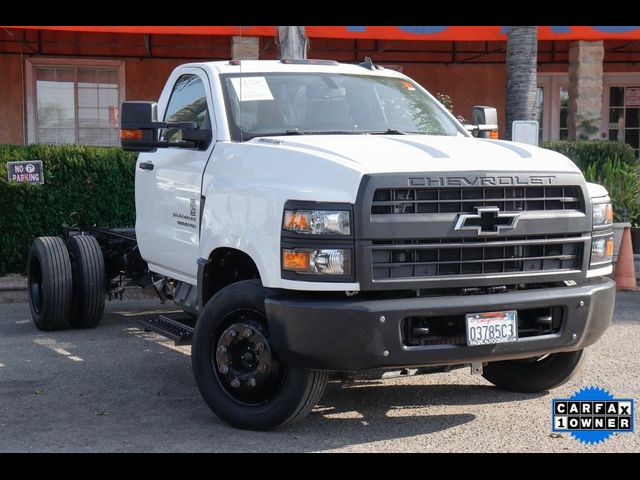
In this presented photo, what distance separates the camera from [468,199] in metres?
4.93

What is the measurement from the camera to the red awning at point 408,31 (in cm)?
1393

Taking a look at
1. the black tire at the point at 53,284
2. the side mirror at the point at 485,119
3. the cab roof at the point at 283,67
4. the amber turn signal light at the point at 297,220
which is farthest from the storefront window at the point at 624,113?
the amber turn signal light at the point at 297,220

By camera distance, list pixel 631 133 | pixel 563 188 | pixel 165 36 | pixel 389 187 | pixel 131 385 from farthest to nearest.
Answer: pixel 631 133 → pixel 165 36 → pixel 131 385 → pixel 563 188 → pixel 389 187

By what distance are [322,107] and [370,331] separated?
6.83 feet

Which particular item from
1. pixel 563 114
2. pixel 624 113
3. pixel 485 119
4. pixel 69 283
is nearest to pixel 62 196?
pixel 69 283

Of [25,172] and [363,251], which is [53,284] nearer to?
[25,172]

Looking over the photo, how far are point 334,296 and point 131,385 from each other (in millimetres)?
2257

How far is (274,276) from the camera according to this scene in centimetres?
488

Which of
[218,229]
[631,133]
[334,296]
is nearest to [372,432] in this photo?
[334,296]

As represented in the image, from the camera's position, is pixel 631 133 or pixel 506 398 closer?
pixel 506 398

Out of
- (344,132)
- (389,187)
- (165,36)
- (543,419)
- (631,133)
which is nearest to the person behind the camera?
(389,187)

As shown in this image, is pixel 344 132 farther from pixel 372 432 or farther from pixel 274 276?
pixel 372 432

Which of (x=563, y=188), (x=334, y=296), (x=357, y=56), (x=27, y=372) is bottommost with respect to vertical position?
(x=27, y=372)

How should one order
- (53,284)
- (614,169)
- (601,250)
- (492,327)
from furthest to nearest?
(614,169) → (53,284) → (601,250) → (492,327)
